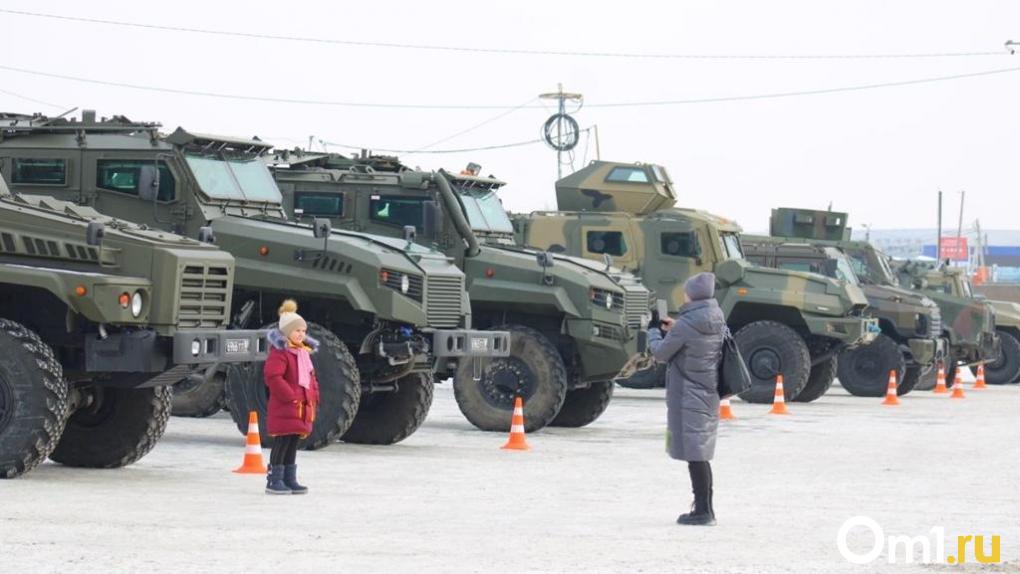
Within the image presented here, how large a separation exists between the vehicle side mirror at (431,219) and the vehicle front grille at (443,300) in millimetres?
1802

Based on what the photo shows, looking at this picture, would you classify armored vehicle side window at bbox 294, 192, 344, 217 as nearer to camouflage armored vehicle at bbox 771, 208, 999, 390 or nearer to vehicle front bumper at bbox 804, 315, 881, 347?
vehicle front bumper at bbox 804, 315, 881, 347

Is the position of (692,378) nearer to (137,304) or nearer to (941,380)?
(137,304)

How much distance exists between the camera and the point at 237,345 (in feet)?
45.7

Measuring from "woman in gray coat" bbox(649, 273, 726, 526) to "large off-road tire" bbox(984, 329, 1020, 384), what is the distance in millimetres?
27053

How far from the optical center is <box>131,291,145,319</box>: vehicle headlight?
43.8 feet

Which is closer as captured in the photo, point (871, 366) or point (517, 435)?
point (517, 435)

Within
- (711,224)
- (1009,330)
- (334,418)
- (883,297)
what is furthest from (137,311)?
(1009,330)

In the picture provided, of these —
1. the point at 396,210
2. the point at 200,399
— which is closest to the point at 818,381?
the point at 396,210

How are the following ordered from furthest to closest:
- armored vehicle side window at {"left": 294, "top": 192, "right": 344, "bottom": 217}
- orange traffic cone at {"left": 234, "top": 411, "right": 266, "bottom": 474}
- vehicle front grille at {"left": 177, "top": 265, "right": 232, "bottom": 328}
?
armored vehicle side window at {"left": 294, "top": 192, "right": 344, "bottom": 217} → orange traffic cone at {"left": 234, "top": 411, "right": 266, "bottom": 474} → vehicle front grille at {"left": 177, "top": 265, "right": 232, "bottom": 328}

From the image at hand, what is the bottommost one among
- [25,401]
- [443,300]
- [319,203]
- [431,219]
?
[25,401]

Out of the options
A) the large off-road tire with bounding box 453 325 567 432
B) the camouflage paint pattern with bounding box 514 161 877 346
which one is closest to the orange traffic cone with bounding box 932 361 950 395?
the camouflage paint pattern with bounding box 514 161 877 346

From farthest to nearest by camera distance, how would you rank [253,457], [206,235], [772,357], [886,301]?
[886,301], [772,357], [206,235], [253,457]

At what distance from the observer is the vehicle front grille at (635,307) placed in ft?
67.6

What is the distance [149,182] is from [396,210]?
3774 millimetres
